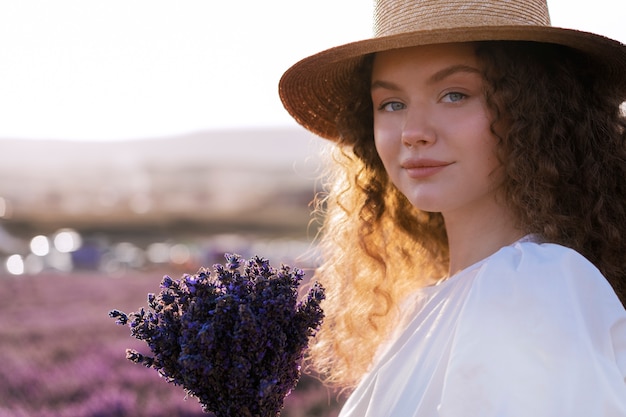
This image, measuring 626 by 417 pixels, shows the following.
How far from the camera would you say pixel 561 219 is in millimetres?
2129

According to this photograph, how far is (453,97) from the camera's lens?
2150 millimetres

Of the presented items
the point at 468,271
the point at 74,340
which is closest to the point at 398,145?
the point at 468,271

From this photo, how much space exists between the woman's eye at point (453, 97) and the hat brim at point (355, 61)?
5.8 inches

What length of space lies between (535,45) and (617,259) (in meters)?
0.66

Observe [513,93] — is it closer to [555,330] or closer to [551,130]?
[551,130]

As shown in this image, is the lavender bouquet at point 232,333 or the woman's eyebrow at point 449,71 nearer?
the lavender bouquet at point 232,333

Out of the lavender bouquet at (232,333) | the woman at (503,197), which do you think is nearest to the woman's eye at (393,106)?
the woman at (503,197)

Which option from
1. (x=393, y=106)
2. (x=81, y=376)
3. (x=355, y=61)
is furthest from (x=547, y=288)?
(x=81, y=376)

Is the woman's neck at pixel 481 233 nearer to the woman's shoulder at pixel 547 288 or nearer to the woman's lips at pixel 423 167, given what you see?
the woman's lips at pixel 423 167

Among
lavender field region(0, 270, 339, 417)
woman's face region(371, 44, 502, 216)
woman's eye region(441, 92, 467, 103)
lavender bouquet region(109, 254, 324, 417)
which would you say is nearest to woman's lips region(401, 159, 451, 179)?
woman's face region(371, 44, 502, 216)

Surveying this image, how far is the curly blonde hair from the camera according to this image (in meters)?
2.17

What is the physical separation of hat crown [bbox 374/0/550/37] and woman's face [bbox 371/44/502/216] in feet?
0.26

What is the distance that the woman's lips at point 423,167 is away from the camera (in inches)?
83.9

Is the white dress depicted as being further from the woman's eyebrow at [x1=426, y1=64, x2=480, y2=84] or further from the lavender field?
the lavender field
